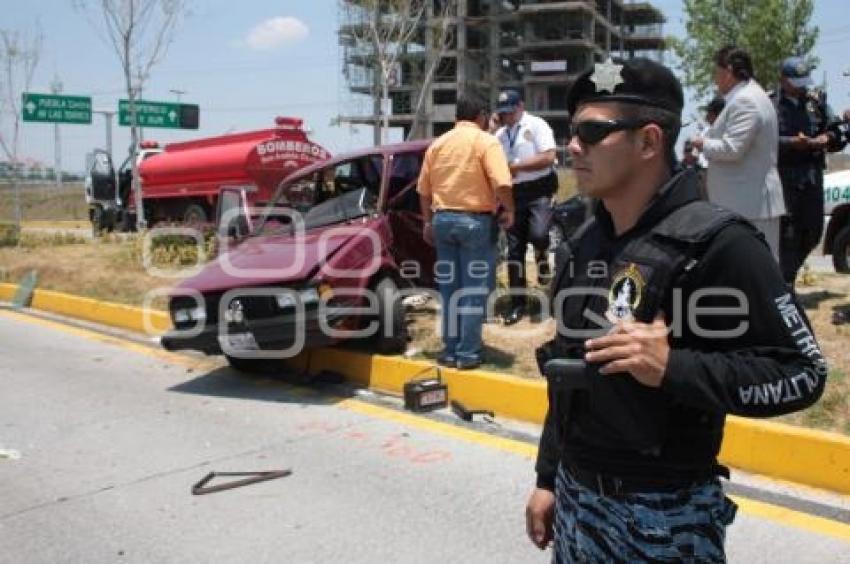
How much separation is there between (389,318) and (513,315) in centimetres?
117

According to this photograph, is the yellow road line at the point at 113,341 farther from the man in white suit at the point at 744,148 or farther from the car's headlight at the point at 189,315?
the man in white suit at the point at 744,148

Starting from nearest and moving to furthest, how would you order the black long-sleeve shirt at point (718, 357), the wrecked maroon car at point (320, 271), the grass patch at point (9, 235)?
the black long-sleeve shirt at point (718, 357) → the wrecked maroon car at point (320, 271) → the grass patch at point (9, 235)

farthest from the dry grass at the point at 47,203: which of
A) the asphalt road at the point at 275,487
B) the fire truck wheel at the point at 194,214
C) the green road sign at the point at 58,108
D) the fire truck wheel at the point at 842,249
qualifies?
the fire truck wheel at the point at 842,249

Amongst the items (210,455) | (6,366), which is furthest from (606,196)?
(6,366)

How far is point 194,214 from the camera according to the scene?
19047 millimetres

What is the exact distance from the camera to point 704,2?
136ft

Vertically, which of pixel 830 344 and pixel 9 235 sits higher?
pixel 9 235

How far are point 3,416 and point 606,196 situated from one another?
5.59m

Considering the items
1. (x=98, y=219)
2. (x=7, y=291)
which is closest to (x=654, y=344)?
(x=7, y=291)

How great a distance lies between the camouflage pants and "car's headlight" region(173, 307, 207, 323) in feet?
16.5

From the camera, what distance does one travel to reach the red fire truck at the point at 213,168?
1695cm

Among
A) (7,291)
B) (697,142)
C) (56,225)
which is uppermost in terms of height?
(697,142)

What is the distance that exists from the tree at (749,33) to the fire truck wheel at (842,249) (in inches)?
1172

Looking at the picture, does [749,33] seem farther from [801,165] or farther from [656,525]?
[656,525]
